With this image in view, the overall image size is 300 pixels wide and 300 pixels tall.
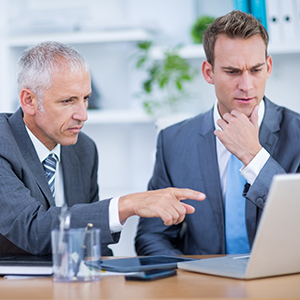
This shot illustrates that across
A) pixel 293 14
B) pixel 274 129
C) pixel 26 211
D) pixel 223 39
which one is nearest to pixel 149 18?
pixel 293 14

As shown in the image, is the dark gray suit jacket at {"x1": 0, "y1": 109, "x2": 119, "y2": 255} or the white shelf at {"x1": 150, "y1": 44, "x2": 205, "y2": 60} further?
the white shelf at {"x1": 150, "y1": 44, "x2": 205, "y2": 60}

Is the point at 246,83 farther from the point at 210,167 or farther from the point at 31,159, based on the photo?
the point at 31,159

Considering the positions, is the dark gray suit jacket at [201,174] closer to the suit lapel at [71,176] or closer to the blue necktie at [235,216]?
the blue necktie at [235,216]

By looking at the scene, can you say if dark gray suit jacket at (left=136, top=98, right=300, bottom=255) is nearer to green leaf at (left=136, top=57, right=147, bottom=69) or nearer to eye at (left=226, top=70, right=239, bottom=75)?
eye at (left=226, top=70, right=239, bottom=75)

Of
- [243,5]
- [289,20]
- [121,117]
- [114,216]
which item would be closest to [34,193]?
[114,216]

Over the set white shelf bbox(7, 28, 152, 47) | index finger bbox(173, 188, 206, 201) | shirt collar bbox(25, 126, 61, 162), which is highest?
white shelf bbox(7, 28, 152, 47)

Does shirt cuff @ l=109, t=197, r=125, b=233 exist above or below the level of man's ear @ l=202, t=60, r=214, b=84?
below

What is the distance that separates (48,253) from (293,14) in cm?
173

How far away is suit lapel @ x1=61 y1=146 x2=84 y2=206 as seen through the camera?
5.53ft

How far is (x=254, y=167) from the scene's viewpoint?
1.39 metres

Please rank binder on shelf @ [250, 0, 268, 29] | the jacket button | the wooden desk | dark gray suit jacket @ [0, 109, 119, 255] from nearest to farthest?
the wooden desk < dark gray suit jacket @ [0, 109, 119, 255] < the jacket button < binder on shelf @ [250, 0, 268, 29]

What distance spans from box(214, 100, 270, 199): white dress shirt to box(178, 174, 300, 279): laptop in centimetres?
41

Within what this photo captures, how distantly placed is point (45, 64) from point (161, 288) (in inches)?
36.1

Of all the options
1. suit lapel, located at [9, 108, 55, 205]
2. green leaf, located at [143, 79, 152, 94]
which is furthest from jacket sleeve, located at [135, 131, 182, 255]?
green leaf, located at [143, 79, 152, 94]
